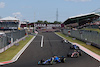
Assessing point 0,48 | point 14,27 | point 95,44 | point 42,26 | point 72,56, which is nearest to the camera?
point 72,56

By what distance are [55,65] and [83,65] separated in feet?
8.00

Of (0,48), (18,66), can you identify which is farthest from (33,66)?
(0,48)

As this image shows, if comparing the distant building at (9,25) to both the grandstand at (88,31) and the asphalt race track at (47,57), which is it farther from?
the asphalt race track at (47,57)

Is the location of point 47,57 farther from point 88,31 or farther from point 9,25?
point 9,25

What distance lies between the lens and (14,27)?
240ft

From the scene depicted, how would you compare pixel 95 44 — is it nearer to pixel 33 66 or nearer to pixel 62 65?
pixel 62 65

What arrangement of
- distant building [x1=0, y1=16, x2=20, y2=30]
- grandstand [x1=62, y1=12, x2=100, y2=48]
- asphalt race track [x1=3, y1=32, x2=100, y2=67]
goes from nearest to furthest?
asphalt race track [x1=3, y1=32, x2=100, y2=67], grandstand [x1=62, y1=12, x2=100, y2=48], distant building [x1=0, y1=16, x2=20, y2=30]

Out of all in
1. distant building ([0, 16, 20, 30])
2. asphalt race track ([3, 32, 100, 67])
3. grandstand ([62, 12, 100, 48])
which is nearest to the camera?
asphalt race track ([3, 32, 100, 67])

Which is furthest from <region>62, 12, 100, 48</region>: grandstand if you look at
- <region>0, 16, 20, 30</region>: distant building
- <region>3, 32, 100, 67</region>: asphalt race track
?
<region>0, 16, 20, 30</region>: distant building

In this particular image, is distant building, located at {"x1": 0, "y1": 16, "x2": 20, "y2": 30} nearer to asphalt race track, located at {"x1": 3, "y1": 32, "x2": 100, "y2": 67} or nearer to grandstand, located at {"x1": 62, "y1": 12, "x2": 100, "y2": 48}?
grandstand, located at {"x1": 62, "y1": 12, "x2": 100, "y2": 48}

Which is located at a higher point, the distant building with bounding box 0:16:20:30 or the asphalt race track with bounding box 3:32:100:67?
the distant building with bounding box 0:16:20:30

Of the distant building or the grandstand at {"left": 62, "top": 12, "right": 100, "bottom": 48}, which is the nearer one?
the grandstand at {"left": 62, "top": 12, "right": 100, "bottom": 48}

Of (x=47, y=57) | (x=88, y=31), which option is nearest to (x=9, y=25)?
(x=88, y=31)

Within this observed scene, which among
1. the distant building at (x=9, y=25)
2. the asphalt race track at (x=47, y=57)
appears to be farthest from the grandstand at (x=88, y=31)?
the distant building at (x=9, y=25)
